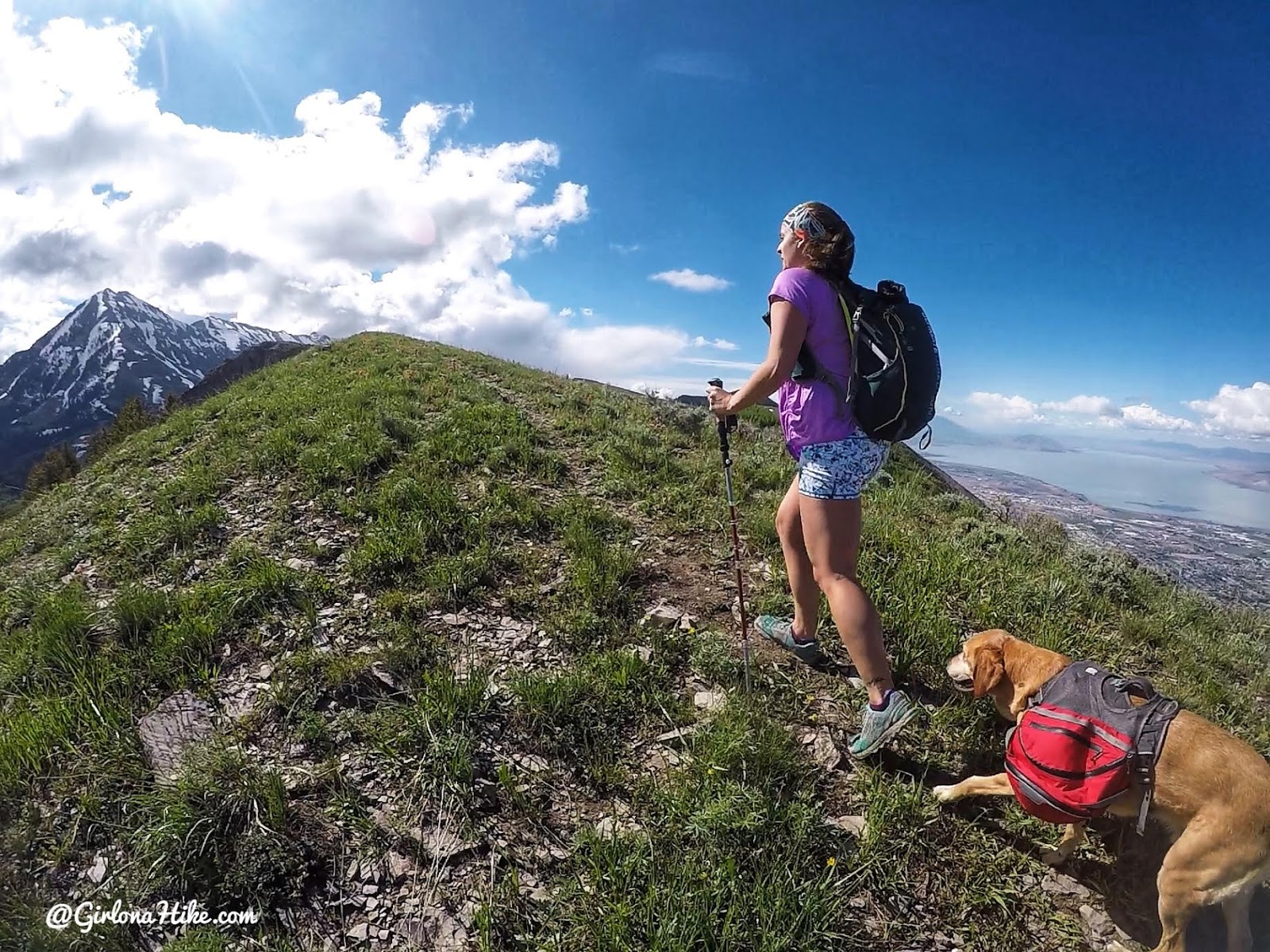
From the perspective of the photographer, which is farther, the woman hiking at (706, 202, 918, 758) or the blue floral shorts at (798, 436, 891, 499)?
the blue floral shorts at (798, 436, 891, 499)

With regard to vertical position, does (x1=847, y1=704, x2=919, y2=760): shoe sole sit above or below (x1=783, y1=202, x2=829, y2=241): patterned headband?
below

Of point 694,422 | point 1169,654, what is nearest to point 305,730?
point 1169,654

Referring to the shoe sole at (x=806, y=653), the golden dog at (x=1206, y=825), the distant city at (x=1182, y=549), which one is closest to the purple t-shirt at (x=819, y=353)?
the shoe sole at (x=806, y=653)

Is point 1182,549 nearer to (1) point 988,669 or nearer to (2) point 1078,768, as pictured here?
(1) point 988,669

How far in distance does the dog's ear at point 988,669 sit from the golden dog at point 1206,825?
0.78 m

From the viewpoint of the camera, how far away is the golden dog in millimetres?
2555

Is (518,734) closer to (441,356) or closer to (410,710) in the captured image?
(410,710)

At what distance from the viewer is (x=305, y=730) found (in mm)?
3387

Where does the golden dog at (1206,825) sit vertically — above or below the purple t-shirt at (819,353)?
below

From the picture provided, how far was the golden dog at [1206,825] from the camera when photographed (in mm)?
2555

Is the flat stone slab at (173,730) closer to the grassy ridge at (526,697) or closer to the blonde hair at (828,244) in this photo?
the grassy ridge at (526,697)

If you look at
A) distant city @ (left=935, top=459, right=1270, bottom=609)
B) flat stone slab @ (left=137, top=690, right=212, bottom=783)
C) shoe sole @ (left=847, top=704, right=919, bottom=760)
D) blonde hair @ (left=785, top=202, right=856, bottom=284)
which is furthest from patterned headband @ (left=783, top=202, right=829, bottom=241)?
distant city @ (left=935, top=459, right=1270, bottom=609)

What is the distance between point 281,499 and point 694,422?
7.63 meters

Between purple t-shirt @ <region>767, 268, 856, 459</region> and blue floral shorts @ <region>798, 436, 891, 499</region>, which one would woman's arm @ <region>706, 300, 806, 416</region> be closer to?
purple t-shirt @ <region>767, 268, 856, 459</region>
